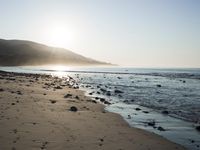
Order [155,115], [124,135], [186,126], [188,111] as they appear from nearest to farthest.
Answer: [124,135], [186,126], [155,115], [188,111]

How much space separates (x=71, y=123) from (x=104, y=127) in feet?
5.78

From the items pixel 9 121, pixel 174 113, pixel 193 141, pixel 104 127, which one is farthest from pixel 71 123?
pixel 174 113

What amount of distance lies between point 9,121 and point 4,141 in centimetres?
364

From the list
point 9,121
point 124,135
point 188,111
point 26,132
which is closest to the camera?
point 26,132

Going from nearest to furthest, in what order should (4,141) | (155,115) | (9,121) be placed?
1. (4,141)
2. (9,121)
3. (155,115)

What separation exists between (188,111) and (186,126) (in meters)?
6.05

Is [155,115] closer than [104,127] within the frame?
No

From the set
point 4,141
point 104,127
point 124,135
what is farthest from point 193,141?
point 4,141

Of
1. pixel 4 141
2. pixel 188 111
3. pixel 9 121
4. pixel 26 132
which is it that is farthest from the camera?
pixel 188 111

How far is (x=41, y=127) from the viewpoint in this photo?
14531mm

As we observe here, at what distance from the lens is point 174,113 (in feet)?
73.2

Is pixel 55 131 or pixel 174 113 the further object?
pixel 174 113

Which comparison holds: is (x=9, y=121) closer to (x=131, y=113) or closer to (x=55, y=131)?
(x=55, y=131)

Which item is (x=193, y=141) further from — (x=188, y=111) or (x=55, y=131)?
(x=188, y=111)
